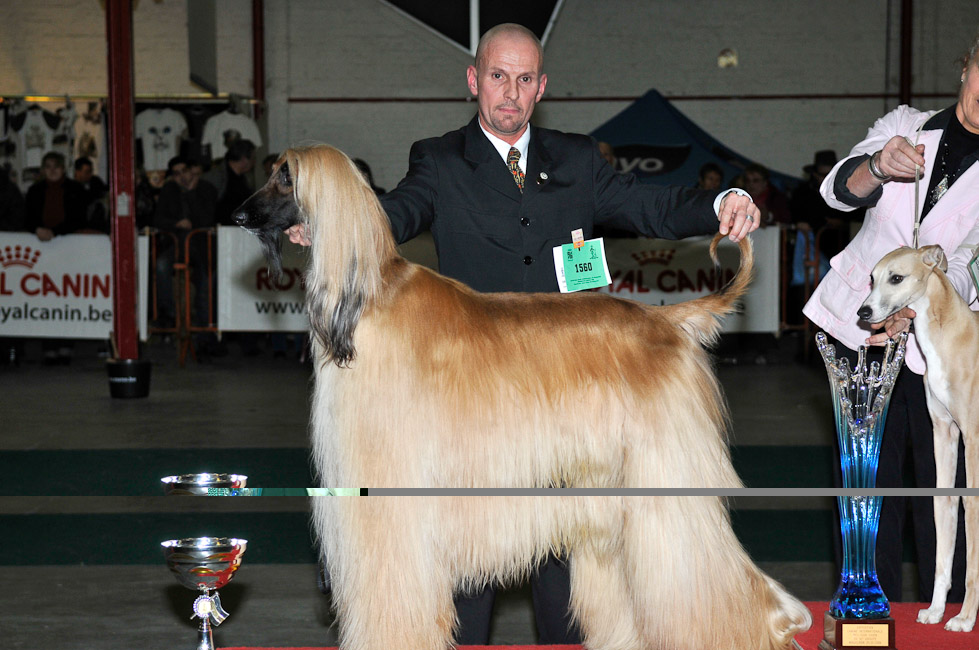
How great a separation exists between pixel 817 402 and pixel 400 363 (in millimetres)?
5541

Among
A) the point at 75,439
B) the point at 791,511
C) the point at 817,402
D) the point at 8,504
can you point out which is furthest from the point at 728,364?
the point at 8,504

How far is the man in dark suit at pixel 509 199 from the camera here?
2.19 m

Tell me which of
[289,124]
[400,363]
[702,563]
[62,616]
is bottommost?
[62,616]

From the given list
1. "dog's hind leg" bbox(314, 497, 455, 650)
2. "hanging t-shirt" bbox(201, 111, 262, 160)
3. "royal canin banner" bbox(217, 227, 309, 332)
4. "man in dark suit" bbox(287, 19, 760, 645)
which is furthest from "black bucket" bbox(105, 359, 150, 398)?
"dog's hind leg" bbox(314, 497, 455, 650)

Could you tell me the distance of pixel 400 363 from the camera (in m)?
1.76

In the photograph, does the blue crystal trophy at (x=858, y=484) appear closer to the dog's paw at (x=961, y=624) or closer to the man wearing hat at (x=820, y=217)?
the dog's paw at (x=961, y=624)

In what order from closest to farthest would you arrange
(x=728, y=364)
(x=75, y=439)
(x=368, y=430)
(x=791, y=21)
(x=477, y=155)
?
(x=368, y=430)
(x=477, y=155)
(x=75, y=439)
(x=728, y=364)
(x=791, y=21)

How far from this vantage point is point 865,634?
1898 mm

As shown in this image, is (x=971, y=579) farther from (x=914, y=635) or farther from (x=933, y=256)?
(x=933, y=256)

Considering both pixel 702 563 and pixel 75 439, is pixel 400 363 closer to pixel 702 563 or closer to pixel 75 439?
pixel 702 563

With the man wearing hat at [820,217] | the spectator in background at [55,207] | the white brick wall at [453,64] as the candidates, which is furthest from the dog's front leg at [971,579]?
the white brick wall at [453,64]

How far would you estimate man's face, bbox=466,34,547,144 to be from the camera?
2.12m

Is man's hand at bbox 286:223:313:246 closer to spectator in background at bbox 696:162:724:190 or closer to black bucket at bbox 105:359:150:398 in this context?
black bucket at bbox 105:359:150:398

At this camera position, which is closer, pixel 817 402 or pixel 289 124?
pixel 817 402
